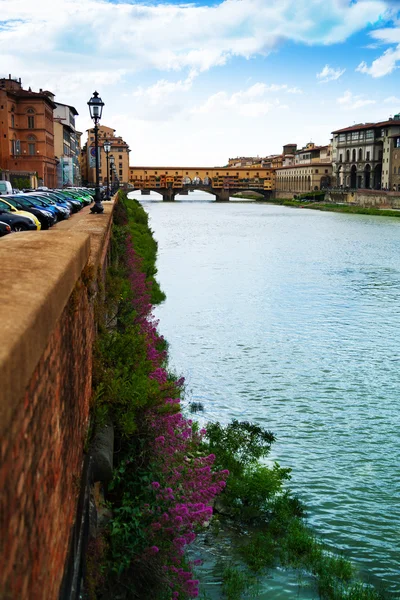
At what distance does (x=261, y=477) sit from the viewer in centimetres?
834

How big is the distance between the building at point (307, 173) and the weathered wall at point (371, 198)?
24327mm

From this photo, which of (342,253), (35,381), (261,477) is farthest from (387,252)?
(35,381)

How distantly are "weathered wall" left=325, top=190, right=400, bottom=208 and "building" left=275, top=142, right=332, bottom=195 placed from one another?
24327 millimetres

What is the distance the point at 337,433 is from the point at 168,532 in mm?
5730

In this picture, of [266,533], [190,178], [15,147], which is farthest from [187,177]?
[266,533]

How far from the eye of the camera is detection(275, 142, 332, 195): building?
121438 millimetres

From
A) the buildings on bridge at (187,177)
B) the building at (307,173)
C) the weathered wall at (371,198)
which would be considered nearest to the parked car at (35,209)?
the weathered wall at (371,198)

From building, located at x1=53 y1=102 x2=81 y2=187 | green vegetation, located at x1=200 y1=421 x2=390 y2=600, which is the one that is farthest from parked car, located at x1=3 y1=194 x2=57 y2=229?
building, located at x1=53 y1=102 x2=81 y2=187

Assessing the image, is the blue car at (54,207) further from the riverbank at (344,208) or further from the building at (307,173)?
the building at (307,173)

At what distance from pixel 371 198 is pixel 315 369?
239 ft

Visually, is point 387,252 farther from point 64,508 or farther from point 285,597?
point 64,508

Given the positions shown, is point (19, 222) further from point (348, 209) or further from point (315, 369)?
point (348, 209)

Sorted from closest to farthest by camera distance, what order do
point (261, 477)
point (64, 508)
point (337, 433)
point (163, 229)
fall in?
point (64, 508)
point (261, 477)
point (337, 433)
point (163, 229)

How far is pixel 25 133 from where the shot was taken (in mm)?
65062
